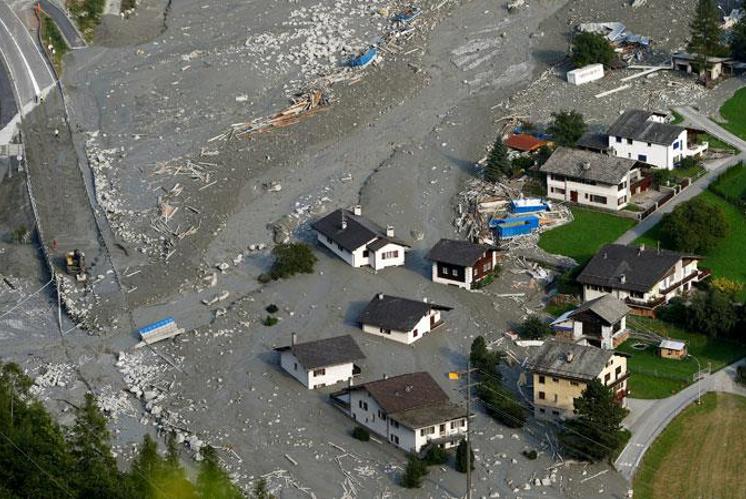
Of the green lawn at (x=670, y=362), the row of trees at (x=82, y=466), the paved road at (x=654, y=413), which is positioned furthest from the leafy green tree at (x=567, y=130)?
the row of trees at (x=82, y=466)

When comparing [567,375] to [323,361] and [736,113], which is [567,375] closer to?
[323,361]

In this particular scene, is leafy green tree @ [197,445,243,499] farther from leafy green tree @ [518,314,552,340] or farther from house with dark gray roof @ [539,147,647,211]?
house with dark gray roof @ [539,147,647,211]

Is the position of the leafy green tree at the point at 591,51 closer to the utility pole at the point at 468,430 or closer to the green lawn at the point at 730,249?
the green lawn at the point at 730,249

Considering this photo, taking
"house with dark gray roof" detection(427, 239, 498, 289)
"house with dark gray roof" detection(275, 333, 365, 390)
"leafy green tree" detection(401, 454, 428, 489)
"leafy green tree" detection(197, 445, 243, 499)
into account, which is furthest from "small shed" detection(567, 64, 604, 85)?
"leafy green tree" detection(197, 445, 243, 499)

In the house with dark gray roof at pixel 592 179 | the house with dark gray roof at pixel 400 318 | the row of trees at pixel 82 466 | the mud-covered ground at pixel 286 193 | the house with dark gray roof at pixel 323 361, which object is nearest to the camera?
the row of trees at pixel 82 466

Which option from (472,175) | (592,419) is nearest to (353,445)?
(592,419)

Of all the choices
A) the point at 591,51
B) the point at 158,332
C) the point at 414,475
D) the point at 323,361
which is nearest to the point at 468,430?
the point at 414,475
